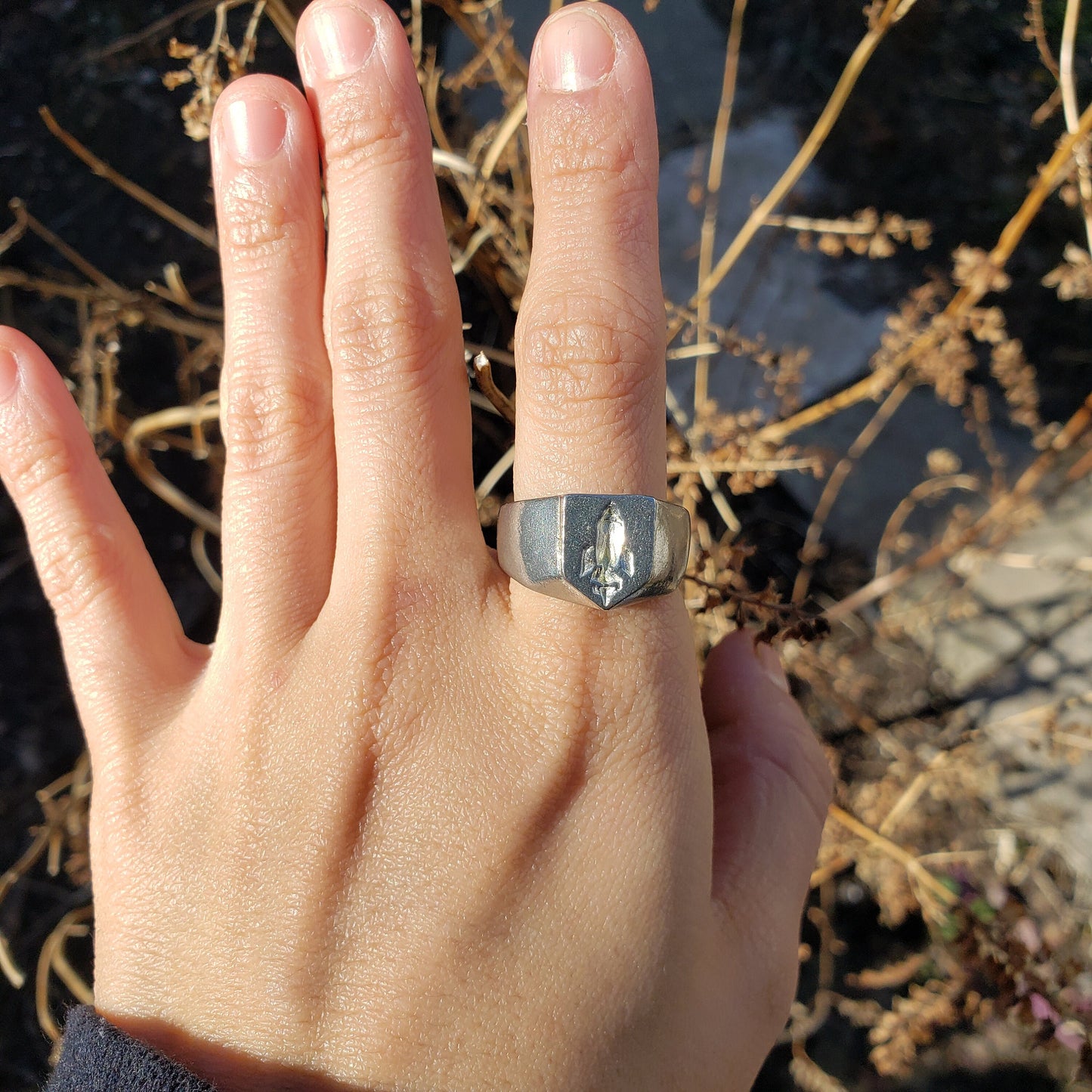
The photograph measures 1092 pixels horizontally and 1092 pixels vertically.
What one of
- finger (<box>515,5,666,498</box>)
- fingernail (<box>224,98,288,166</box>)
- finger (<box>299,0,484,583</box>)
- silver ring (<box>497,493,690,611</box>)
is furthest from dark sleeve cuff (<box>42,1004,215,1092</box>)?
fingernail (<box>224,98,288,166</box>)

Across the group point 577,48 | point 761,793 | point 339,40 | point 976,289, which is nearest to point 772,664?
point 761,793

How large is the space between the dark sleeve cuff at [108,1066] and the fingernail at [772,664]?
119 cm

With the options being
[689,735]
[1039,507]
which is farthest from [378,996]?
[1039,507]

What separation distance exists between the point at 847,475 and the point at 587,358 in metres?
2.11

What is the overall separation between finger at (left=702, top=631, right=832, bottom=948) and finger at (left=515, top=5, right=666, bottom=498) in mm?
549

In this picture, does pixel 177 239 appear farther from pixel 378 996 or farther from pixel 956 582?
pixel 956 582

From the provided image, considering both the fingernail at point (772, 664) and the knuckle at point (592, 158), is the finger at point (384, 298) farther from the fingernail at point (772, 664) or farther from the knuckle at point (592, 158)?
the fingernail at point (772, 664)

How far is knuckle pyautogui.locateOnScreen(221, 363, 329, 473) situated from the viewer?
146 centimetres

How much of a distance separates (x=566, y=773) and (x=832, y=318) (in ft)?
7.75

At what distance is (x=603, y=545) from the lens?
121 centimetres

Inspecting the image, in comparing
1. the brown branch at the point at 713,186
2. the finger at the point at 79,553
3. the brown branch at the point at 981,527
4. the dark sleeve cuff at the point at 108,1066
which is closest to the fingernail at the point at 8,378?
the finger at the point at 79,553

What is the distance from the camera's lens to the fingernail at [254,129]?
4.53 ft

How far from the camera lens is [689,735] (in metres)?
1.38

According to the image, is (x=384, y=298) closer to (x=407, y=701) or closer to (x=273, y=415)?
(x=273, y=415)
